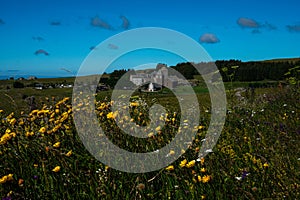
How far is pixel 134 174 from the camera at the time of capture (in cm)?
378

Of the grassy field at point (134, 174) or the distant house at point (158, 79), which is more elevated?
A: the distant house at point (158, 79)

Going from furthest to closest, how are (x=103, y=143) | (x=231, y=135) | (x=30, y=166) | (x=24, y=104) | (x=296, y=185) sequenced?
(x=24, y=104) → (x=231, y=135) → (x=103, y=143) → (x=30, y=166) → (x=296, y=185)

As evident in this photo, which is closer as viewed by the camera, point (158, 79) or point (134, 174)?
point (134, 174)

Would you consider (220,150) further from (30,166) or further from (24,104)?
(24,104)

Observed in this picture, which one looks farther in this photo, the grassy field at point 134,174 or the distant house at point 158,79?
the distant house at point 158,79

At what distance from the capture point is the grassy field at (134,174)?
10.3ft

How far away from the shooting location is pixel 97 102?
6.02 m

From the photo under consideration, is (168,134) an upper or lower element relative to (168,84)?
lower

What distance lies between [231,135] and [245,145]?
57 centimetres

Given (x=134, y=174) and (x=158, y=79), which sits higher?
(x=158, y=79)

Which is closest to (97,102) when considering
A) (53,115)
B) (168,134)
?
(53,115)

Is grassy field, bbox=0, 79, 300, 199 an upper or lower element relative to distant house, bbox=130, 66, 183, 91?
lower

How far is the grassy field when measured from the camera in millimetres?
3143

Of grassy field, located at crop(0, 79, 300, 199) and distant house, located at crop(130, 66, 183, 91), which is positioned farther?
distant house, located at crop(130, 66, 183, 91)
